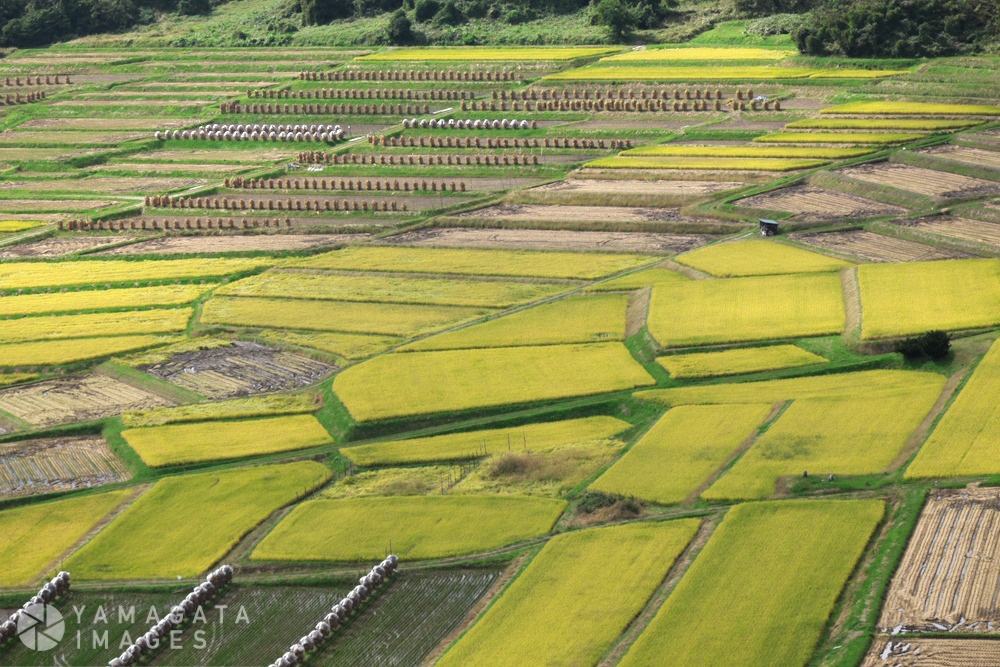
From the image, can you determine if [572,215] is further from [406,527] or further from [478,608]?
[478,608]

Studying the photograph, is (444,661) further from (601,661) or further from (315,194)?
(315,194)

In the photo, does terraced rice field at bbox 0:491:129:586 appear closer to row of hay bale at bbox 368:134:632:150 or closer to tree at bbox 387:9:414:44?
row of hay bale at bbox 368:134:632:150

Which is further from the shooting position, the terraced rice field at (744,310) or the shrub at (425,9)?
the shrub at (425,9)

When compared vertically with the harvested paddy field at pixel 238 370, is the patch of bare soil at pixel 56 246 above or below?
above

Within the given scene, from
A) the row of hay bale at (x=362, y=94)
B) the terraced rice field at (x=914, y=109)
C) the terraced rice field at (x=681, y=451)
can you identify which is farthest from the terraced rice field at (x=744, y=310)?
the row of hay bale at (x=362, y=94)

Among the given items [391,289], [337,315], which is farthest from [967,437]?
[391,289]

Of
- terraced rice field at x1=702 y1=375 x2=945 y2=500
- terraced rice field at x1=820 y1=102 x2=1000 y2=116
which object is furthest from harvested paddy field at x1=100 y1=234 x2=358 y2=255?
terraced rice field at x1=702 y1=375 x2=945 y2=500

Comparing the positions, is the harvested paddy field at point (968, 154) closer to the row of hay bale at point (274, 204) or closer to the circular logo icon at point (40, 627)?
the row of hay bale at point (274, 204)
